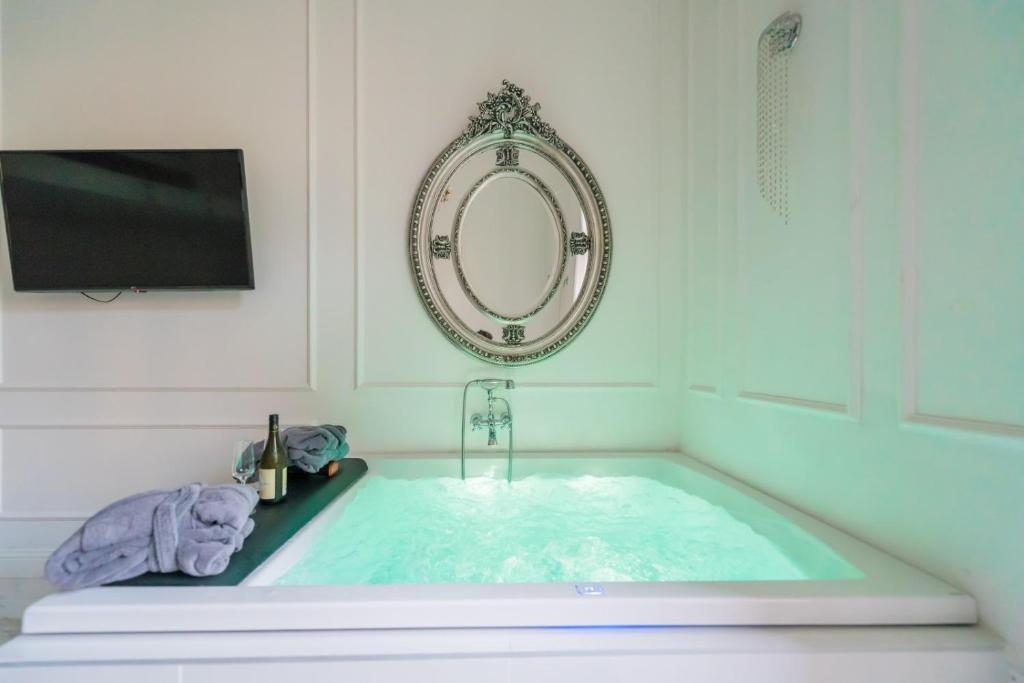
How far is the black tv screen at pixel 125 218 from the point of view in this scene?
1.88m

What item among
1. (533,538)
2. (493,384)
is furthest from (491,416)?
(533,538)

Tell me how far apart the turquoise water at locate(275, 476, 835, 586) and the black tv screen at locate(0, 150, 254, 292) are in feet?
4.20

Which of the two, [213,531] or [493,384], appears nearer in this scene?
[213,531]

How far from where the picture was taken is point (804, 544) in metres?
1.17

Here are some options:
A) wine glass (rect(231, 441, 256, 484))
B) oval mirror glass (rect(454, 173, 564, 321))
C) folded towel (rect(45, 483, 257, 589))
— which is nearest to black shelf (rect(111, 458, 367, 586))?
folded towel (rect(45, 483, 257, 589))

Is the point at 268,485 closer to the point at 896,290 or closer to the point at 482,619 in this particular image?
the point at 482,619

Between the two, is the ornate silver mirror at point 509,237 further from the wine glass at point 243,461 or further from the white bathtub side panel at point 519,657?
the white bathtub side panel at point 519,657

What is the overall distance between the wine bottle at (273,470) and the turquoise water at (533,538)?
20cm

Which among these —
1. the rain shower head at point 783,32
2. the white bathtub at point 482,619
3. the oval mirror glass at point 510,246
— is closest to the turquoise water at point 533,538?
the white bathtub at point 482,619

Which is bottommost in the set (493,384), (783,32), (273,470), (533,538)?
(533,538)

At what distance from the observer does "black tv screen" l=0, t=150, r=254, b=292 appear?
188 centimetres

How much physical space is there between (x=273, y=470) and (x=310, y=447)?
10.1 inches

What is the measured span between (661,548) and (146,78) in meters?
2.94

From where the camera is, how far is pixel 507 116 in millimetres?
2094
